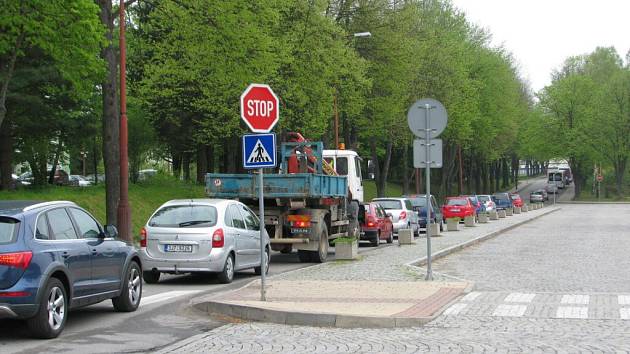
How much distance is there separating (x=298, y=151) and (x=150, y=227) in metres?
7.35

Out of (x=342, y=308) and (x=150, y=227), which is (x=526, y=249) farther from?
(x=342, y=308)

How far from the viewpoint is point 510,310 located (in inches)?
448

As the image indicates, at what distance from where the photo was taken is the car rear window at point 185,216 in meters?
15.5

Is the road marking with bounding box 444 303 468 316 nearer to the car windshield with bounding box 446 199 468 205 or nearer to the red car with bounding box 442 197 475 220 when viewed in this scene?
the red car with bounding box 442 197 475 220

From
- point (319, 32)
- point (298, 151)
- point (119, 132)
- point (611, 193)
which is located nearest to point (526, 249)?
point (298, 151)

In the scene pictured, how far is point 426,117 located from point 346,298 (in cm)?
429

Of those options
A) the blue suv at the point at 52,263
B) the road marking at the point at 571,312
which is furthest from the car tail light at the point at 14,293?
the road marking at the point at 571,312

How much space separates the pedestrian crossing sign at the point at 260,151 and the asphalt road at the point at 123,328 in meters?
2.28

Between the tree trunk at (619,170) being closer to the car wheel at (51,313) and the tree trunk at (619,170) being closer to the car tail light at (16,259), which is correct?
the car wheel at (51,313)

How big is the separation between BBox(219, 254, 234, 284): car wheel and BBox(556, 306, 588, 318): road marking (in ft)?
21.0

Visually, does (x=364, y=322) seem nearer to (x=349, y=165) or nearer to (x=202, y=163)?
(x=349, y=165)

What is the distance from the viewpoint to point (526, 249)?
25.0 m

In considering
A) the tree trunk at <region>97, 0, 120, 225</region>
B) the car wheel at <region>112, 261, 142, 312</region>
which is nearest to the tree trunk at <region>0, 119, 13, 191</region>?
the tree trunk at <region>97, 0, 120, 225</region>

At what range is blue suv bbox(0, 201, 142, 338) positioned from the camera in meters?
8.77
